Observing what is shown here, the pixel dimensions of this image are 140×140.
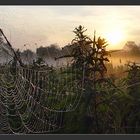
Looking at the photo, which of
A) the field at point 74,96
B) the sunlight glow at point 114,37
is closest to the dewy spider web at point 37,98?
the field at point 74,96

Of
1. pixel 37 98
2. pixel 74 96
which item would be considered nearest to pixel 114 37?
pixel 74 96

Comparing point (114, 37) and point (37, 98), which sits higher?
point (114, 37)

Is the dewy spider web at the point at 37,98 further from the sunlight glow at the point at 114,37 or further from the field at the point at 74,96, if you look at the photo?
the sunlight glow at the point at 114,37

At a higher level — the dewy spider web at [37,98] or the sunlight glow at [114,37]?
the sunlight glow at [114,37]

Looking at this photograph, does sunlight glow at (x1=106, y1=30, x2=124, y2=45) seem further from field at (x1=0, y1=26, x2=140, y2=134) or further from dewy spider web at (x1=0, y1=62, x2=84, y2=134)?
dewy spider web at (x1=0, y1=62, x2=84, y2=134)

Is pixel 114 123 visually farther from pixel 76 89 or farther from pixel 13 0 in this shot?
pixel 13 0

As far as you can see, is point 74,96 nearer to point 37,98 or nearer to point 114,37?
point 37,98

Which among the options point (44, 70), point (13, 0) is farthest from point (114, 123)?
point (13, 0)

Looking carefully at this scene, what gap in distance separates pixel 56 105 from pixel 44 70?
1.41 feet

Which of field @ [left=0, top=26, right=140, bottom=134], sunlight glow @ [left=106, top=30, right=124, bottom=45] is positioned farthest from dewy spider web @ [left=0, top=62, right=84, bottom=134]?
sunlight glow @ [left=106, top=30, right=124, bottom=45]

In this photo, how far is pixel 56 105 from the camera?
430 inches

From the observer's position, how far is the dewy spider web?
10898 mm

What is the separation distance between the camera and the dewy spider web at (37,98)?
35.8ft

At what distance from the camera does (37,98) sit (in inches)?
430
